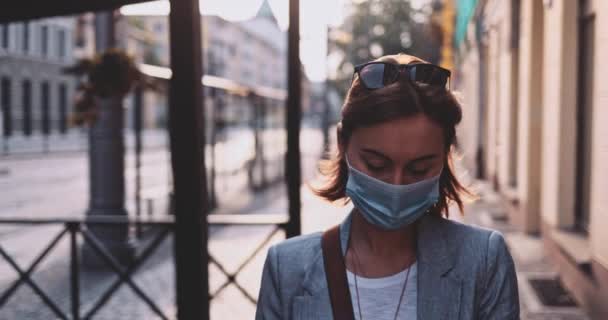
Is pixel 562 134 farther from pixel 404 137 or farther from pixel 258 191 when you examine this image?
pixel 258 191

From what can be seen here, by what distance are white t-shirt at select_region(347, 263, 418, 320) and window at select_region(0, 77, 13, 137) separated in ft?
124

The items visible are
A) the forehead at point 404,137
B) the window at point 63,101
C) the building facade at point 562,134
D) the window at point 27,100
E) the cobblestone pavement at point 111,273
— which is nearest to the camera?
the forehead at point 404,137

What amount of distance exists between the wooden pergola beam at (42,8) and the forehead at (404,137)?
2.21 meters

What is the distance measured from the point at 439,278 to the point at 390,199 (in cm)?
24

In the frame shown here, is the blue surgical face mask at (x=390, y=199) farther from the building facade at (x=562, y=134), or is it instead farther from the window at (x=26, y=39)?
the window at (x=26, y=39)

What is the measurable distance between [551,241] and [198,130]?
5222 millimetres

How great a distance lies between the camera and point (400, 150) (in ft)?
5.56

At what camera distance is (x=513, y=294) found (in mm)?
1739

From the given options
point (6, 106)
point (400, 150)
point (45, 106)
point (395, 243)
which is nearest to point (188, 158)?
point (395, 243)

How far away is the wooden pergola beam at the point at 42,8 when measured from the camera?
3574 mm

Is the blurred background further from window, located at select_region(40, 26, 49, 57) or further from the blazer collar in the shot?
window, located at select_region(40, 26, 49, 57)

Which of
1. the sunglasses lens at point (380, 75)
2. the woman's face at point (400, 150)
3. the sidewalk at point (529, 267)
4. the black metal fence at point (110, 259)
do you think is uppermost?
the sunglasses lens at point (380, 75)

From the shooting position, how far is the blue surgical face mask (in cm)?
179

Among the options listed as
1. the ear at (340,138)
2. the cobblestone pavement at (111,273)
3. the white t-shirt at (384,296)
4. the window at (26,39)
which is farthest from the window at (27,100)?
the white t-shirt at (384,296)
